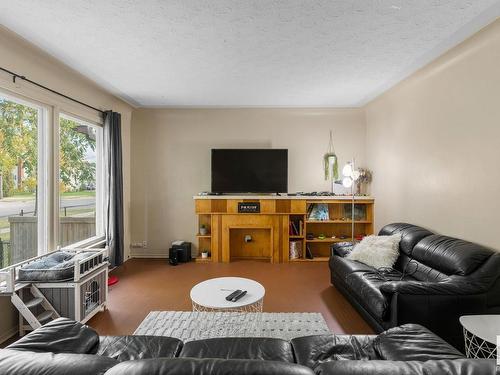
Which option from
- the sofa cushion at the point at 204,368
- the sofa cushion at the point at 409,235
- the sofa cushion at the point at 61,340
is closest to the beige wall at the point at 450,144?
the sofa cushion at the point at 409,235

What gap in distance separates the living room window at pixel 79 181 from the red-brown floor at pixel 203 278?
0.85m

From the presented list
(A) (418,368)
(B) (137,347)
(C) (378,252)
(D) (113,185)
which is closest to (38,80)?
(D) (113,185)

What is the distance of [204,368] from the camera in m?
0.86

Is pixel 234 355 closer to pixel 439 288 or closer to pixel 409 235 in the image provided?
pixel 439 288

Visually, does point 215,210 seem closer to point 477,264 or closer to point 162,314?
point 162,314

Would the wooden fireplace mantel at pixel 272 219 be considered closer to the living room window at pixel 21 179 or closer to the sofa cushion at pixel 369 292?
the sofa cushion at pixel 369 292

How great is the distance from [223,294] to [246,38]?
7.39 feet

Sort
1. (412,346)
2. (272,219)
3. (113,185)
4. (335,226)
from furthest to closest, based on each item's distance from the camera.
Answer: (335,226), (272,219), (113,185), (412,346)

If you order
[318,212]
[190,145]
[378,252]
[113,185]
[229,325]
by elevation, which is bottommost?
[229,325]

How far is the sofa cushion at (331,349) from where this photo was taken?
1.43m

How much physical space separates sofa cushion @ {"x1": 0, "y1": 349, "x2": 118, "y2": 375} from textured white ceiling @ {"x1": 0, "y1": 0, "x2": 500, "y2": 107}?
6.97 ft

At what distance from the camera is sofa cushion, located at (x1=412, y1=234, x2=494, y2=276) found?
219cm

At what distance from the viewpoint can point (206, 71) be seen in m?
3.21

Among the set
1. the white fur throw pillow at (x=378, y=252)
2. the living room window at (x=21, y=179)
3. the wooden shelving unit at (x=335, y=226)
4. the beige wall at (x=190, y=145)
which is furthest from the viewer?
the beige wall at (x=190, y=145)
